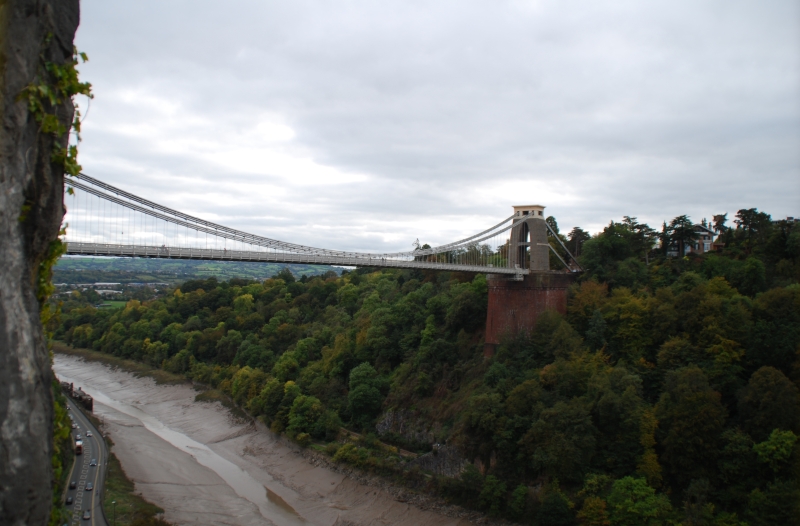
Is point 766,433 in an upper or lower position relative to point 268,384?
upper

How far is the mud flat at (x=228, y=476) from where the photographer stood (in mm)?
18172

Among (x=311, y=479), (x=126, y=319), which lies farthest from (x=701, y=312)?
(x=126, y=319)

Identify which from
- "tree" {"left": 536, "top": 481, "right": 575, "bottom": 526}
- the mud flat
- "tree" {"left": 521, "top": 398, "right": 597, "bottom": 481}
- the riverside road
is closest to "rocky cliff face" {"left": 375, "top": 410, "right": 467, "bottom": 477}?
the mud flat

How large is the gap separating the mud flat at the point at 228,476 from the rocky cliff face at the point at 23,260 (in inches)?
601

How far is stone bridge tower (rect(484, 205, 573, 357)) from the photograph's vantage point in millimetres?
23359

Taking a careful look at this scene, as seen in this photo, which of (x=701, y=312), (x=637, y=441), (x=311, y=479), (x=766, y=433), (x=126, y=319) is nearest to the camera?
(x=766, y=433)

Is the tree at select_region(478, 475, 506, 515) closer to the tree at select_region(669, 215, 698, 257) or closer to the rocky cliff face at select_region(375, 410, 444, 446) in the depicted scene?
the rocky cliff face at select_region(375, 410, 444, 446)

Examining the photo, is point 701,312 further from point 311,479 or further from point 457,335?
point 311,479

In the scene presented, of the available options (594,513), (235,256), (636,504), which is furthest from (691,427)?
(235,256)

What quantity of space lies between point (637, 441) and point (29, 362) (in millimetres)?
17344

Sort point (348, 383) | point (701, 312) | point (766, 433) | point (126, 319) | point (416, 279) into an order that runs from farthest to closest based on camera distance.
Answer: point (126, 319)
point (416, 279)
point (348, 383)
point (701, 312)
point (766, 433)

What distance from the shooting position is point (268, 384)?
91.6ft

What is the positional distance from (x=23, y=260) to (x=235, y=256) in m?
15.3

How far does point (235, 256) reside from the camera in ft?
61.7
